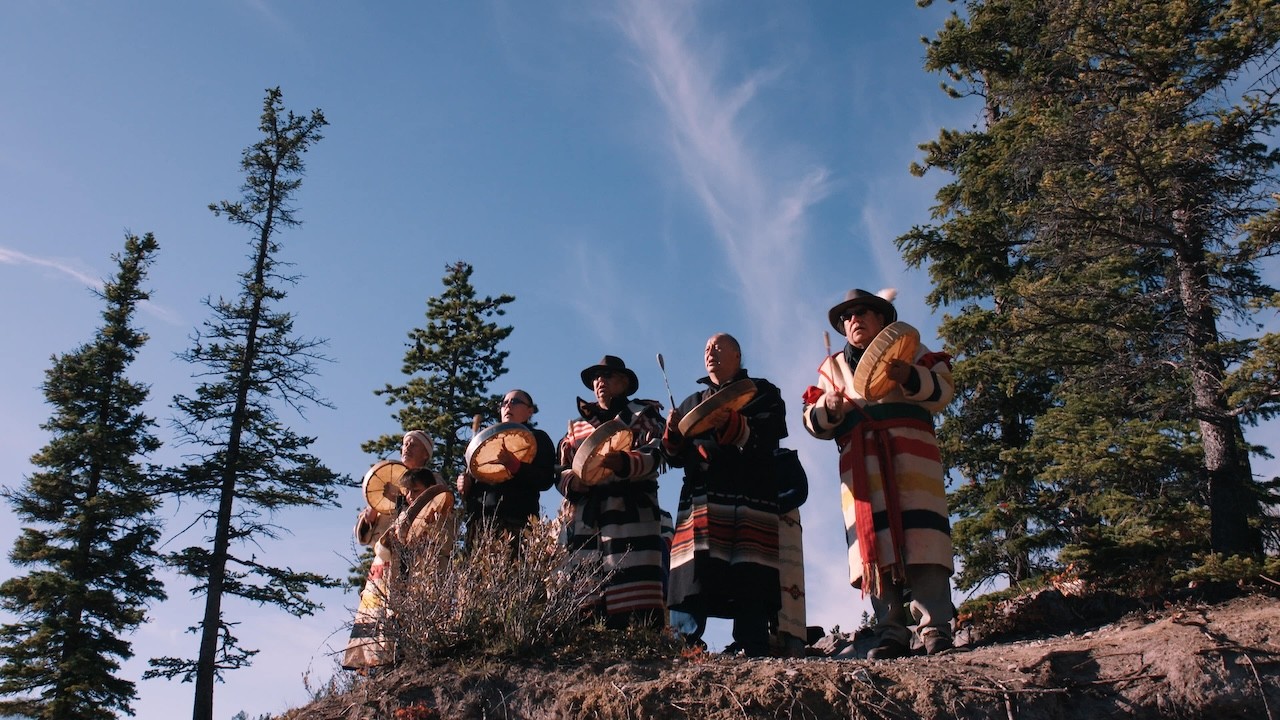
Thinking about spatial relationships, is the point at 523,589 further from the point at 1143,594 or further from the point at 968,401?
the point at 968,401

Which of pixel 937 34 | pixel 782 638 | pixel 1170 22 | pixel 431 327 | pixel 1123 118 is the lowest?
pixel 782 638

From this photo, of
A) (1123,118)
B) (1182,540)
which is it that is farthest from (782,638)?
(1123,118)

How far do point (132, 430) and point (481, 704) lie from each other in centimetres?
1325

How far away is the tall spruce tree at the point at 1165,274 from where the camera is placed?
8.09 metres

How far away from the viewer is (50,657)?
48.7ft

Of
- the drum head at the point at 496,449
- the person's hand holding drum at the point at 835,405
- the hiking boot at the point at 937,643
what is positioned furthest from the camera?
the drum head at the point at 496,449

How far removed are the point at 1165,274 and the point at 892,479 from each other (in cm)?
465

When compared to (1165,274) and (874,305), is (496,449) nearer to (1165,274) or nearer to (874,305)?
(874,305)

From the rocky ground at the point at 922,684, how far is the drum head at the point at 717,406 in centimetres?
142

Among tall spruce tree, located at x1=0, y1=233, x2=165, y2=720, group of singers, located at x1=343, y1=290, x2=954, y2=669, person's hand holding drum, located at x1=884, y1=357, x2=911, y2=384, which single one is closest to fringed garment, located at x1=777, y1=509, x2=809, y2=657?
group of singers, located at x1=343, y1=290, x2=954, y2=669

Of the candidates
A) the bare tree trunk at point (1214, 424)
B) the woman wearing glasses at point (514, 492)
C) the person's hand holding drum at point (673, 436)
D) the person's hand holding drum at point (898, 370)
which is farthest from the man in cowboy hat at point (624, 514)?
the bare tree trunk at point (1214, 424)

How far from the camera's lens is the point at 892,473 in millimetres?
6449

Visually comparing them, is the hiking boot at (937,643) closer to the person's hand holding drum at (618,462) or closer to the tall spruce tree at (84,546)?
the person's hand holding drum at (618,462)

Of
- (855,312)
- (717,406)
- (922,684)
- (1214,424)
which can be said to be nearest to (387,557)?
(717,406)
